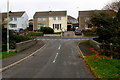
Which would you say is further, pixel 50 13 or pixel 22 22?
pixel 22 22

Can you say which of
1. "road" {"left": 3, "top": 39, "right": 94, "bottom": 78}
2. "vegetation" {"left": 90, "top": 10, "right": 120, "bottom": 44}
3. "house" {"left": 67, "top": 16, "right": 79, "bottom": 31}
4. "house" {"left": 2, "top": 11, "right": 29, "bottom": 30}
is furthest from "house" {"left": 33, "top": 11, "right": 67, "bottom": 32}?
"road" {"left": 3, "top": 39, "right": 94, "bottom": 78}

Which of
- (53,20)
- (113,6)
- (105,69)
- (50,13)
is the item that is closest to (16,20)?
(50,13)

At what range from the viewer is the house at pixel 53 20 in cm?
8375

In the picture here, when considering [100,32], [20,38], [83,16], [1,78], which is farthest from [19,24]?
[1,78]

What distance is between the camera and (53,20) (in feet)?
278

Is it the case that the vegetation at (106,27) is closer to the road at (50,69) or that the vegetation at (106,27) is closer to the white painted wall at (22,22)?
the road at (50,69)

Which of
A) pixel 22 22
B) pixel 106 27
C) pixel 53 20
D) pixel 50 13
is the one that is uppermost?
pixel 50 13

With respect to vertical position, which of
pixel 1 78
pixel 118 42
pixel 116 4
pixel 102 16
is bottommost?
pixel 1 78

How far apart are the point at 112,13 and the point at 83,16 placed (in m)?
37.9

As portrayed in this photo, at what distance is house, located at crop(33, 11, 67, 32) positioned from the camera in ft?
275

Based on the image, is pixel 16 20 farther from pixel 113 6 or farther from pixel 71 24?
pixel 113 6

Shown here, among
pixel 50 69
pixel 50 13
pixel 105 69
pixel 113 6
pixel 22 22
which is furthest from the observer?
pixel 22 22

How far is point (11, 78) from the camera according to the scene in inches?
461

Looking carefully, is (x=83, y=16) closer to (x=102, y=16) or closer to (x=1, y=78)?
(x=102, y=16)
